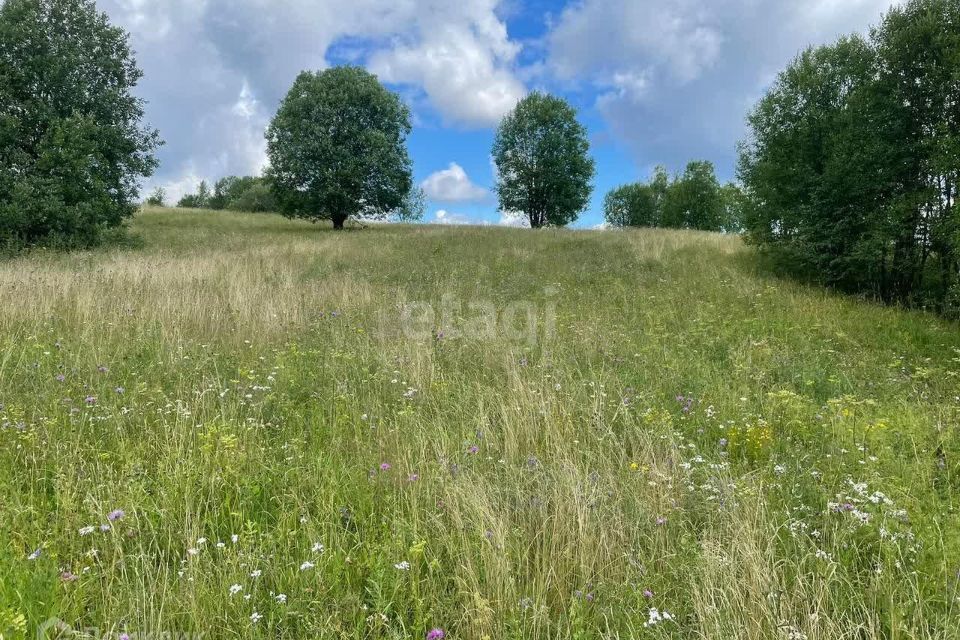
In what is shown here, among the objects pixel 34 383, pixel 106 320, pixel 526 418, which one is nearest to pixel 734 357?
pixel 526 418

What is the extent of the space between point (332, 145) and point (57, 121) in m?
13.7

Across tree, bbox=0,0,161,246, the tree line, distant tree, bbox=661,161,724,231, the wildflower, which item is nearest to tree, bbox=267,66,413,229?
the tree line

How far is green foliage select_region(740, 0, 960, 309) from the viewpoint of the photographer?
9805 mm

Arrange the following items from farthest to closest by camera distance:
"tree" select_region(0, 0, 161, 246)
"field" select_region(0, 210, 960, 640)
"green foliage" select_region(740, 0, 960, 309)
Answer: "tree" select_region(0, 0, 161, 246) → "green foliage" select_region(740, 0, 960, 309) → "field" select_region(0, 210, 960, 640)

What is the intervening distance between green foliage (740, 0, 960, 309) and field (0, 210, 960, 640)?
4673mm

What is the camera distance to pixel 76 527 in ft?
8.24

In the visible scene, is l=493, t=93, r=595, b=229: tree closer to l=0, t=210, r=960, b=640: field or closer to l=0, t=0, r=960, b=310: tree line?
l=0, t=0, r=960, b=310: tree line

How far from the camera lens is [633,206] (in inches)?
3150

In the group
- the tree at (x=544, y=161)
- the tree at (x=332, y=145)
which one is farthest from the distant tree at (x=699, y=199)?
the tree at (x=332, y=145)

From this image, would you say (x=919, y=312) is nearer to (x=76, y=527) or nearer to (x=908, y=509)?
(x=908, y=509)

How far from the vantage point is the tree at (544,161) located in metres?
39.8

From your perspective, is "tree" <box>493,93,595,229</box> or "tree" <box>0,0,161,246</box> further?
"tree" <box>493,93,595,229</box>

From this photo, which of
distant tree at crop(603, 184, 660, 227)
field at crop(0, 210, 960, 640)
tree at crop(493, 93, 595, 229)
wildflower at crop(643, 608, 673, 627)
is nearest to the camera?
wildflower at crop(643, 608, 673, 627)

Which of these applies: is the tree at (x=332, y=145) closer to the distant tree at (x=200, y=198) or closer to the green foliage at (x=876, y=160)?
the green foliage at (x=876, y=160)
